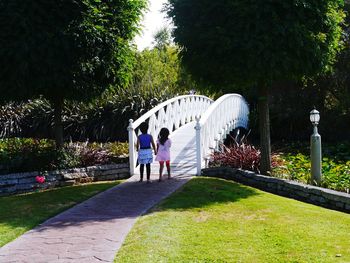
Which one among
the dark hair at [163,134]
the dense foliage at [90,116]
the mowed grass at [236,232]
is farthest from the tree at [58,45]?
the dense foliage at [90,116]

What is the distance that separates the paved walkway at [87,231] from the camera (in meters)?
5.57

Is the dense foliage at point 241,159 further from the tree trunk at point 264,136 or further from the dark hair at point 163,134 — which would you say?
the dark hair at point 163,134

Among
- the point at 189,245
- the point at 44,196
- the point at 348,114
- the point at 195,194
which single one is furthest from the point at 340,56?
the point at 189,245

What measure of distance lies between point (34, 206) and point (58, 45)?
3713mm

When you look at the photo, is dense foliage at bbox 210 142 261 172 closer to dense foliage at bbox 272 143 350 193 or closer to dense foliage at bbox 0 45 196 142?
dense foliage at bbox 272 143 350 193

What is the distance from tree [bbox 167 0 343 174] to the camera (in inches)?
371

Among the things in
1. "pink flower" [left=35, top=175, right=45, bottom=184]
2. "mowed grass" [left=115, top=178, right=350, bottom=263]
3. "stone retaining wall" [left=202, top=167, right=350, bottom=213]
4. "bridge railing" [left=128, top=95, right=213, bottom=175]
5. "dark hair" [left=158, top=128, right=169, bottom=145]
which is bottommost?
"mowed grass" [left=115, top=178, right=350, bottom=263]

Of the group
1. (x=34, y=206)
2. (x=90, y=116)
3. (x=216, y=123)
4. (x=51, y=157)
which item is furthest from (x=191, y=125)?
(x=34, y=206)

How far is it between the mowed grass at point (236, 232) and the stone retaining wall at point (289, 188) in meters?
0.47

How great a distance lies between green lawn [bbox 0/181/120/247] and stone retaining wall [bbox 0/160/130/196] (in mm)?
755

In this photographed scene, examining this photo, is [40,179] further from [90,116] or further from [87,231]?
[90,116]

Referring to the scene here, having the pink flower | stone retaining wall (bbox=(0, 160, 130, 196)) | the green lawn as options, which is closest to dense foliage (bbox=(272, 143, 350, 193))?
→ stone retaining wall (bbox=(0, 160, 130, 196))

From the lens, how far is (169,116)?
16.2 m

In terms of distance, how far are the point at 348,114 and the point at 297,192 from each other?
11742 mm
